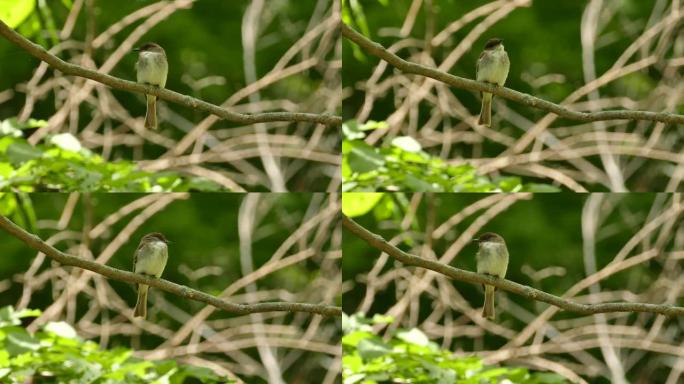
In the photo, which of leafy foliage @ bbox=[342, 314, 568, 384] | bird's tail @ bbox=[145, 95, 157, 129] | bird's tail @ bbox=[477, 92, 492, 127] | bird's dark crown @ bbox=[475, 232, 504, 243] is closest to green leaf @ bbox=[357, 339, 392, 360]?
leafy foliage @ bbox=[342, 314, 568, 384]

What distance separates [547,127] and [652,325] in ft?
2.32

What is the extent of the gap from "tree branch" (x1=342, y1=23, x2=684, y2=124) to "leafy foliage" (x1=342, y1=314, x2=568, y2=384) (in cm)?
75

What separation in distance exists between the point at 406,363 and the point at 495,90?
87 cm

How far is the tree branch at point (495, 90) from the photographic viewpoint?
3.11 meters

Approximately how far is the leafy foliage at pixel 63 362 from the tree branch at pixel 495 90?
3.56 feet

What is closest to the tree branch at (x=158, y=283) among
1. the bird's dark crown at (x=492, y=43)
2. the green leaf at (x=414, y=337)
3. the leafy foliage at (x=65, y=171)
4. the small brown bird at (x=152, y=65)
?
the green leaf at (x=414, y=337)

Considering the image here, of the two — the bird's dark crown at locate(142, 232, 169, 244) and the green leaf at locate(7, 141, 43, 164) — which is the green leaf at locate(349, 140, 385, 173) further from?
the green leaf at locate(7, 141, 43, 164)

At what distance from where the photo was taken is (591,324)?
3.36 metres

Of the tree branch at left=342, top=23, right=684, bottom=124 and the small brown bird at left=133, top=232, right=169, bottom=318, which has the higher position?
the tree branch at left=342, top=23, right=684, bottom=124

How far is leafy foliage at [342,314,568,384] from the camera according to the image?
3187mm

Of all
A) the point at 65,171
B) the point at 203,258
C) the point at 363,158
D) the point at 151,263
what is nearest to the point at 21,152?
the point at 65,171

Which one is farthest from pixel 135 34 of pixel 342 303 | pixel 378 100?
pixel 342 303

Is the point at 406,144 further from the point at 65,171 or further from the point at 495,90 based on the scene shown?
the point at 65,171

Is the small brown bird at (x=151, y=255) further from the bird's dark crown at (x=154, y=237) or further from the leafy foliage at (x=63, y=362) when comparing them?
the leafy foliage at (x=63, y=362)
